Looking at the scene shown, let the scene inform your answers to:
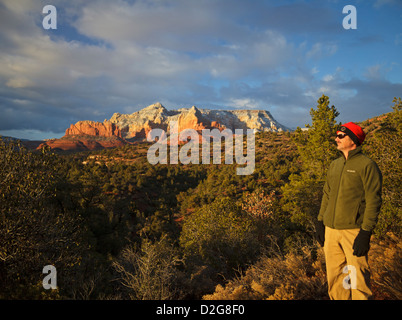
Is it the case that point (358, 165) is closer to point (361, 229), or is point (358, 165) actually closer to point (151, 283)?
point (361, 229)

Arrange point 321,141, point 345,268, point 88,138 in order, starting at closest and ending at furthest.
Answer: point 345,268 < point 321,141 < point 88,138

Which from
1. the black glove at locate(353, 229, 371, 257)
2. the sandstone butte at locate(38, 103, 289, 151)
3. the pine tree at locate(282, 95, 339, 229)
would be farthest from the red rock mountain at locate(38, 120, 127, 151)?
the black glove at locate(353, 229, 371, 257)

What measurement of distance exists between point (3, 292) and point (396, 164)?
12.9m

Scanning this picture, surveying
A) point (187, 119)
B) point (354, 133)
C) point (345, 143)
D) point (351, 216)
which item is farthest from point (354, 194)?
point (187, 119)

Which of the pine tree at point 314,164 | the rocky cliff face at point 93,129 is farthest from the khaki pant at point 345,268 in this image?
the rocky cliff face at point 93,129

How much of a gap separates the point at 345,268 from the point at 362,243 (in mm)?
551

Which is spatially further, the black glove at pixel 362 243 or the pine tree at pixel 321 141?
the pine tree at pixel 321 141

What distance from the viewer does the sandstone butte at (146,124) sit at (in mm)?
112875

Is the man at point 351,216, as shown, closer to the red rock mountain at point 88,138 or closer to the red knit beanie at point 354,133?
the red knit beanie at point 354,133

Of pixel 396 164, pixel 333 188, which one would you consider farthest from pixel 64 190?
pixel 396 164

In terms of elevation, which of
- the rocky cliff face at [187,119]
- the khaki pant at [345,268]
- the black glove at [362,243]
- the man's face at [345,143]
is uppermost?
the rocky cliff face at [187,119]

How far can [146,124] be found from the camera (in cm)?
14600

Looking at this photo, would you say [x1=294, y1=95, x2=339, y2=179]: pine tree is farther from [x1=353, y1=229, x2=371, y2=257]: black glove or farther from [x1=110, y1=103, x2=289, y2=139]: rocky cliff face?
[x1=110, y1=103, x2=289, y2=139]: rocky cliff face

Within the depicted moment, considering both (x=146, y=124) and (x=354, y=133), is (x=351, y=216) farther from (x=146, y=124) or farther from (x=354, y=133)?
(x=146, y=124)
